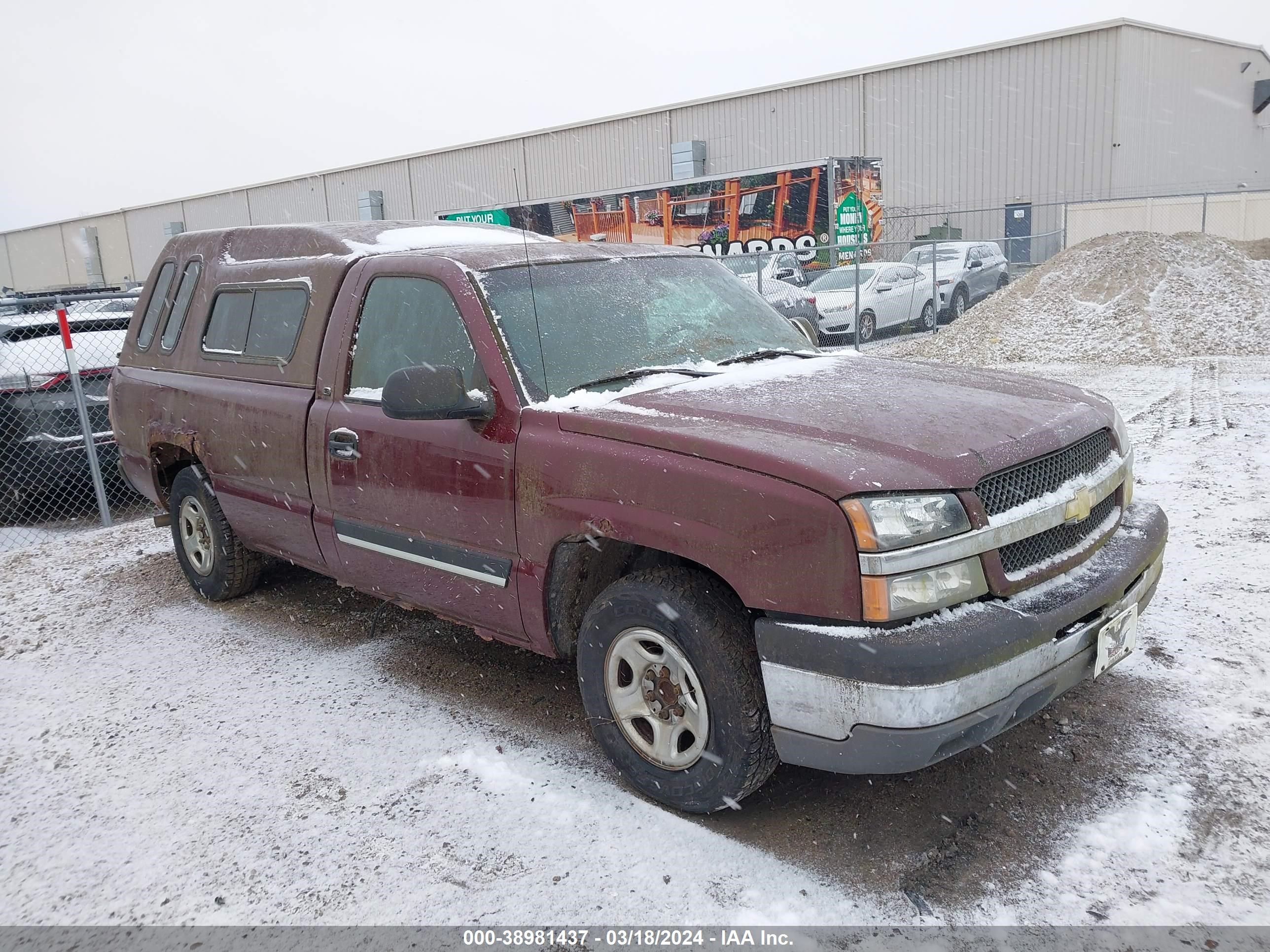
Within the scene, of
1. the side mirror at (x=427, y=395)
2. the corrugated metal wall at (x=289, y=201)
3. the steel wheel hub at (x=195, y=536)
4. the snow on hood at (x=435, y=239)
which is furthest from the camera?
the corrugated metal wall at (x=289, y=201)

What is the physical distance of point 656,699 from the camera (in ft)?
10.2

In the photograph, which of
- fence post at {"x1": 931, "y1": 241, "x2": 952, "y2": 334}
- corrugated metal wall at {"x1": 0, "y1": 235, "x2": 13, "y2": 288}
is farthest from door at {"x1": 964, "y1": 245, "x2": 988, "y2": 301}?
corrugated metal wall at {"x1": 0, "y1": 235, "x2": 13, "y2": 288}

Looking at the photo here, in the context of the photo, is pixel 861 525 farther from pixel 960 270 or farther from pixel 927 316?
pixel 960 270

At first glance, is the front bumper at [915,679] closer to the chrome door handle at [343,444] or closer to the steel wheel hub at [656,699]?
the steel wheel hub at [656,699]

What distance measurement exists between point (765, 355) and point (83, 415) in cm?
590

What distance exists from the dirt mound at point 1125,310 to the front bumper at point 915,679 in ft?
34.9

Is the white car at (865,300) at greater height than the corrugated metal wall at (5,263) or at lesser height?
lesser

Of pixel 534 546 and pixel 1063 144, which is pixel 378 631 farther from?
pixel 1063 144

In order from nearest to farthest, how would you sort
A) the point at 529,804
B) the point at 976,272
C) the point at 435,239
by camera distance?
the point at 529,804 < the point at 435,239 < the point at 976,272

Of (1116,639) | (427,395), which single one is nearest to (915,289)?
(1116,639)

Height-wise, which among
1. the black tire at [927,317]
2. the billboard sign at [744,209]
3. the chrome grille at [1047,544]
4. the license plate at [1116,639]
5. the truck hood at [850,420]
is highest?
the billboard sign at [744,209]

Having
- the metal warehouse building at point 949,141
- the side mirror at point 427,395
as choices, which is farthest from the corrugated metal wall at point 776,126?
the side mirror at point 427,395

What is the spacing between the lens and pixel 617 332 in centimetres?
383

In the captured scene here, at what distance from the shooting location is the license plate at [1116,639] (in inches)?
119
